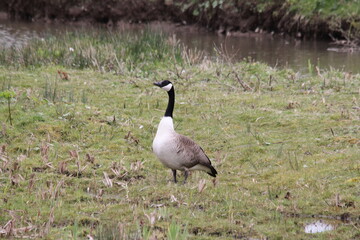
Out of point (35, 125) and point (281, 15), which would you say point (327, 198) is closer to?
point (35, 125)

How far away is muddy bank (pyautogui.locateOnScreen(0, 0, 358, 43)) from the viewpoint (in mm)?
31766

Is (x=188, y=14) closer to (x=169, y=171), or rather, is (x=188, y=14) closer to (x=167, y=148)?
(x=169, y=171)

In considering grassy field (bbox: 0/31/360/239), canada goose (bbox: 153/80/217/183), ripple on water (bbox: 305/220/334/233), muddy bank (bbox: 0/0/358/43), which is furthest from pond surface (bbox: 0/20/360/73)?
ripple on water (bbox: 305/220/334/233)

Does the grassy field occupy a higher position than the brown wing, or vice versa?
the brown wing

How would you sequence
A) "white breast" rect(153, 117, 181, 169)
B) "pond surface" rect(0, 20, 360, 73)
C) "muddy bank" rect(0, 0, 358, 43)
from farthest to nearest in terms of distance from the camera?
1. "muddy bank" rect(0, 0, 358, 43)
2. "pond surface" rect(0, 20, 360, 73)
3. "white breast" rect(153, 117, 181, 169)

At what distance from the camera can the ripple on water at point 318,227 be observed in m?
6.74

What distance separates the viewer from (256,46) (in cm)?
3027

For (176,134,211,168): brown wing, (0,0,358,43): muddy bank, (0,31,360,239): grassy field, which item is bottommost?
(0,0,358,43): muddy bank

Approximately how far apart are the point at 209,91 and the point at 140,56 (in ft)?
14.8

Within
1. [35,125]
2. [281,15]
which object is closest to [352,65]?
[281,15]

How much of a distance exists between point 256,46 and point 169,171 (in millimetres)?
21641

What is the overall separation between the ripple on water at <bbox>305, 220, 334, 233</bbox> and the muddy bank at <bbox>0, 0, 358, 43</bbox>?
2315cm

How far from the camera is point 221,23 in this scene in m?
36.2

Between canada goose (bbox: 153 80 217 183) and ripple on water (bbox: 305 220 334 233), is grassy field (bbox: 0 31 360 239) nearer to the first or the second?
ripple on water (bbox: 305 220 334 233)
